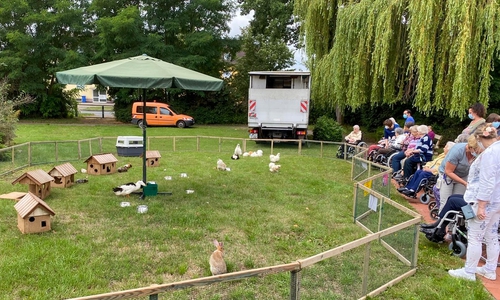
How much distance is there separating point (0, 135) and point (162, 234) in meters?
8.87

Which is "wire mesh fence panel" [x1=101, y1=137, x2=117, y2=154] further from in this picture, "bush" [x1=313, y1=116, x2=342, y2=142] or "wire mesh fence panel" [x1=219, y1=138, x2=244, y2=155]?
"bush" [x1=313, y1=116, x2=342, y2=142]

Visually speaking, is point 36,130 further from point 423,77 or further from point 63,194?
point 423,77

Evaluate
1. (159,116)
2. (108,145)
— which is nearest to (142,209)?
(108,145)

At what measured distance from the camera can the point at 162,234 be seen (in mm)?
5172

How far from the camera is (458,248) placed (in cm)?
470

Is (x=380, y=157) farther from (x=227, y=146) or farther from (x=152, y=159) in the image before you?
(x=152, y=159)

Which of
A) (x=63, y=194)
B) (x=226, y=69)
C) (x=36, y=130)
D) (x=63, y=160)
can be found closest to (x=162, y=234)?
(x=63, y=194)

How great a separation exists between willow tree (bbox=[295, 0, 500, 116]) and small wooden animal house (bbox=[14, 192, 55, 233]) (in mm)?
10661

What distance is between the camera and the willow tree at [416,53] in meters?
10.1

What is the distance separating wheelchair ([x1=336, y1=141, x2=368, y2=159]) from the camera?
39.5 ft

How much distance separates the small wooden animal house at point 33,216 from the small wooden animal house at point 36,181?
1421 millimetres

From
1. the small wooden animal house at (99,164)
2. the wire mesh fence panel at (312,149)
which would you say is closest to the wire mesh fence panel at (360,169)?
the wire mesh fence panel at (312,149)

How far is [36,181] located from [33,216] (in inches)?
67.2

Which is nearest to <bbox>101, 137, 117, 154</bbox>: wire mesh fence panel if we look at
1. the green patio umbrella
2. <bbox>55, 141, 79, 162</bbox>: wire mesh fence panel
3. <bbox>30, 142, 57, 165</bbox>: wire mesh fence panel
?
<bbox>55, 141, 79, 162</bbox>: wire mesh fence panel
